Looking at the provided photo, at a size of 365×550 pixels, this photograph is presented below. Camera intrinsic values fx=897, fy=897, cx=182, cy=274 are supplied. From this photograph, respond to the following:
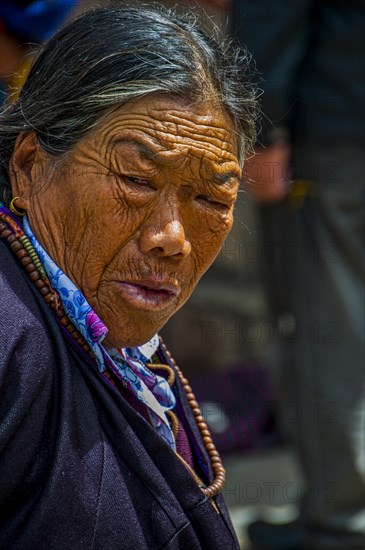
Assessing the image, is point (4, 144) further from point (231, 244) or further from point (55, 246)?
point (231, 244)

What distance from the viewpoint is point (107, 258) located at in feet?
6.88

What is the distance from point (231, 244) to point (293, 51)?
193 centimetres

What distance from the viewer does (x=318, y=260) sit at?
403cm

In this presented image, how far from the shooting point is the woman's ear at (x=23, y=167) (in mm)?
2107

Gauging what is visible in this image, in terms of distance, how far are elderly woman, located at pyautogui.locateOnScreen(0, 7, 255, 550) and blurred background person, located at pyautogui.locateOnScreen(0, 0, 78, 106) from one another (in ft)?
5.12

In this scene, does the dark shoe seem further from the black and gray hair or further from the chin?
the black and gray hair

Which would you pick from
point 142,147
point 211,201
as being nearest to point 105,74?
point 142,147

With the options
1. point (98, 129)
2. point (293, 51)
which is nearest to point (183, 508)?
point (98, 129)

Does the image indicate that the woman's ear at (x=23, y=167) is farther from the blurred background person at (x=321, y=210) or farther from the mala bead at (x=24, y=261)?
the blurred background person at (x=321, y=210)

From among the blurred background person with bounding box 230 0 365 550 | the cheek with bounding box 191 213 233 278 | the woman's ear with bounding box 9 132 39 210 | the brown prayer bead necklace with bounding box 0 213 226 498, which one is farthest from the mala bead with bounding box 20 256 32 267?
the blurred background person with bounding box 230 0 365 550

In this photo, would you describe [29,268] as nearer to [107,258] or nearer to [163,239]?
[107,258]

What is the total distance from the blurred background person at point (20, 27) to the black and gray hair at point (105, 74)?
4.98 feet

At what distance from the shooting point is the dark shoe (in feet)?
13.1

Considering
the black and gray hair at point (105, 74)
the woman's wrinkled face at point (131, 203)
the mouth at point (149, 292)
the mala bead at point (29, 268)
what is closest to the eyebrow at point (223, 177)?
the woman's wrinkled face at point (131, 203)
